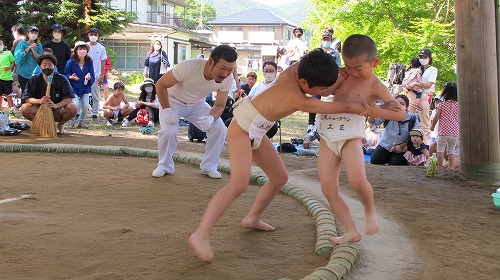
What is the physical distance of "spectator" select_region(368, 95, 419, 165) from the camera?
5254 millimetres

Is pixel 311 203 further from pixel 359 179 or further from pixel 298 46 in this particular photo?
pixel 298 46

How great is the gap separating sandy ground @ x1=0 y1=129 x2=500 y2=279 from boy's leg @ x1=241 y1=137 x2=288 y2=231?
60mm

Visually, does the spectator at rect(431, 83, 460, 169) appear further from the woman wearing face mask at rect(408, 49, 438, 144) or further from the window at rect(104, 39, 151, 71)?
the window at rect(104, 39, 151, 71)

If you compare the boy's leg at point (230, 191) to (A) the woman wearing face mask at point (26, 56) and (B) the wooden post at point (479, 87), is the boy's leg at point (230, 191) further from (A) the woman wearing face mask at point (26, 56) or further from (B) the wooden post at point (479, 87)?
(A) the woman wearing face mask at point (26, 56)

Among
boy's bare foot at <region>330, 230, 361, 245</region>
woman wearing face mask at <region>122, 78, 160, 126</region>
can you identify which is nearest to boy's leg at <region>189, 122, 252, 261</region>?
boy's bare foot at <region>330, 230, 361, 245</region>

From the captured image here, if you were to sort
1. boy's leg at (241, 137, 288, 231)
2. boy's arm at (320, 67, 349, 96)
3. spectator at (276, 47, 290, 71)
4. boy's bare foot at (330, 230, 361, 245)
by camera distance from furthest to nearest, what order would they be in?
spectator at (276, 47, 290, 71), boy's leg at (241, 137, 288, 231), boy's arm at (320, 67, 349, 96), boy's bare foot at (330, 230, 361, 245)

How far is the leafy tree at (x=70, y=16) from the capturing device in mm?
13117

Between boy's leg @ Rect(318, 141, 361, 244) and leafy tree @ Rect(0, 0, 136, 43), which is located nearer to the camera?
boy's leg @ Rect(318, 141, 361, 244)

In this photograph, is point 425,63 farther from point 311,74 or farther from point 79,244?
point 79,244

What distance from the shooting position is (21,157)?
15.6 ft

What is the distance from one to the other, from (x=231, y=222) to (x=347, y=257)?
0.86m

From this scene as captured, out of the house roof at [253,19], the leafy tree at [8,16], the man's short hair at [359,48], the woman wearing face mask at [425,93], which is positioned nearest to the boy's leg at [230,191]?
the man's short hair at [359,48]

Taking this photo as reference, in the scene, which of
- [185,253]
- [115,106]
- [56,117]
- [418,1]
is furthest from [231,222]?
[418,1]

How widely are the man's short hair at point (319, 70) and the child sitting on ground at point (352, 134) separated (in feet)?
0.59
